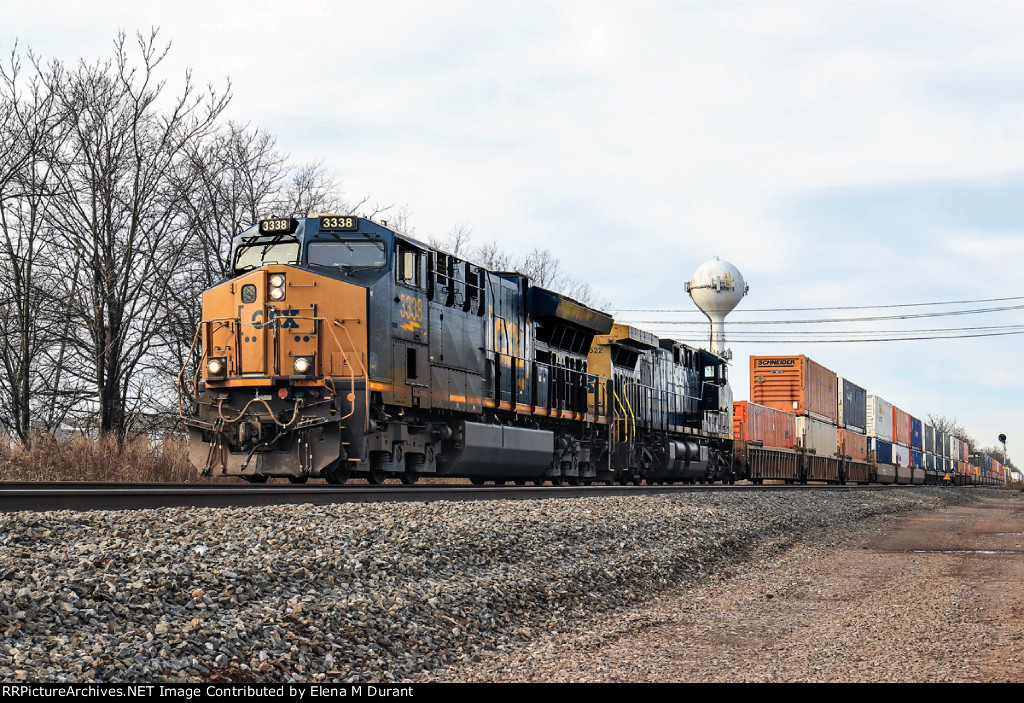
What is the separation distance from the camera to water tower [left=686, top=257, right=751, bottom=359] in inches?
3105

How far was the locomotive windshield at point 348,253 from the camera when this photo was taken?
1395 cm

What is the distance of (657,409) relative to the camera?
2491 cm

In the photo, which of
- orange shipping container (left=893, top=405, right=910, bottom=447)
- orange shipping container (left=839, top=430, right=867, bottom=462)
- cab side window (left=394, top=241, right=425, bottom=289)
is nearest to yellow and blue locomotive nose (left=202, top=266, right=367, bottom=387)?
cab side window (left=394, top=241, right=425, bottom=289)

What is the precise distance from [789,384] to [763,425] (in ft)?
17.1

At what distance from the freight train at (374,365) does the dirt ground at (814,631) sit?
17.3ft

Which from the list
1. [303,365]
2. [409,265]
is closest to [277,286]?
[303,365]

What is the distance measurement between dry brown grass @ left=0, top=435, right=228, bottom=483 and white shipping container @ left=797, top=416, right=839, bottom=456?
24.5m

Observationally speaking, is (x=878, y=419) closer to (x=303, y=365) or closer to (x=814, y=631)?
(x=303, y=365)

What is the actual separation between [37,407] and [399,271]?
512 inches

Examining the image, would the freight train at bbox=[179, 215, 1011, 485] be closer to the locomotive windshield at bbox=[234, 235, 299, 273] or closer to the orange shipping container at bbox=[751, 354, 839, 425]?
the locomotive windshield at bbox=[234, 235, 299, 273]

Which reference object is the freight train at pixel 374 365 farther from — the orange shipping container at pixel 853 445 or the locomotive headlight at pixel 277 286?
the orange shipping container at pixel 853 445

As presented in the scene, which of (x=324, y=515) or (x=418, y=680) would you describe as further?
(x=324, y=515)
